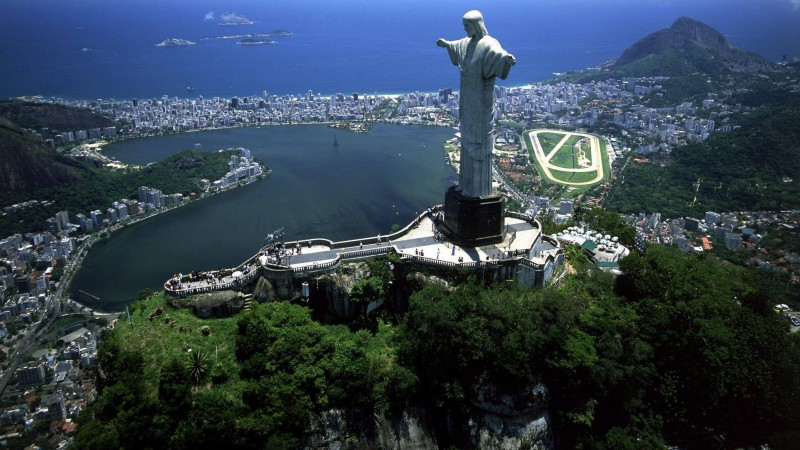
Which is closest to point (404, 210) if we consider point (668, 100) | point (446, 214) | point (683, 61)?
point (446, 214)

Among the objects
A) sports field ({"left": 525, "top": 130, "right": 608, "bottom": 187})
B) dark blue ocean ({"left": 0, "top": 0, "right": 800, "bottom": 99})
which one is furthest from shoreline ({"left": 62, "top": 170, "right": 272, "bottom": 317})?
dark blue ocean ({"left": 0, "top": 0, "right": 800, "bottom": 99})

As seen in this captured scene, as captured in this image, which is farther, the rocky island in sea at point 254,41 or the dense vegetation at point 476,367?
the rocky island in sea at point 254,41

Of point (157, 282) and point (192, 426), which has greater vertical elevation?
point (192, 426)

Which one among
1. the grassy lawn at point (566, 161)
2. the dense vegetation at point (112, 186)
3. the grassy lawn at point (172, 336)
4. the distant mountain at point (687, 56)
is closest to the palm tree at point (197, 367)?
the grassy lawn at point (172, 336)

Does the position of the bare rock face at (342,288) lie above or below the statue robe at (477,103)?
below

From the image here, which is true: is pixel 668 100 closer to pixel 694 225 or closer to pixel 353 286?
pixel 694 225

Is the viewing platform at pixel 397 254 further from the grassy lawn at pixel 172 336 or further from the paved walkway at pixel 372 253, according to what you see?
the grassy lawn at pixel 172 336

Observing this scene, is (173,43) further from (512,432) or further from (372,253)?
→ (512,432)
